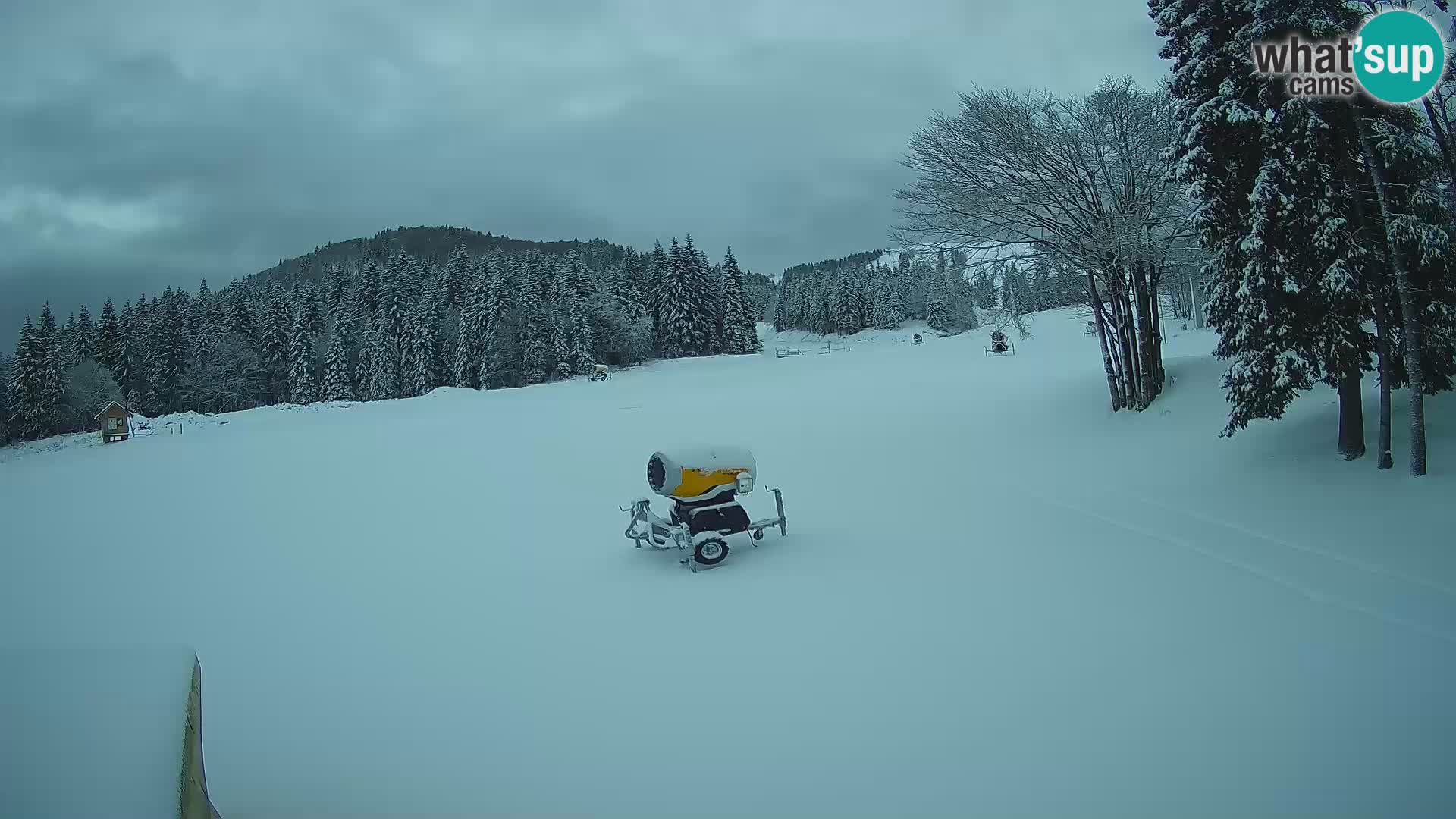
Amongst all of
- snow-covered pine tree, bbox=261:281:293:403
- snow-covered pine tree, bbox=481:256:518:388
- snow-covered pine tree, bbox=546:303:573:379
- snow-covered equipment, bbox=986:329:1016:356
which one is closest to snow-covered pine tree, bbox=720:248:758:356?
snow-covered pine tree, bbox=546:303:573:379

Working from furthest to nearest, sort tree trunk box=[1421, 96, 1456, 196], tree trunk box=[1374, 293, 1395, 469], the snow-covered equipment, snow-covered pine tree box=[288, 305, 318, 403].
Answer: snow-covered pine tree box=[288, 305, 318, 403], the snow-covered equipment, tree trunk box=[1374, 293, 1395, 469], tree trunk box=[1421, 96, 1456, 196]

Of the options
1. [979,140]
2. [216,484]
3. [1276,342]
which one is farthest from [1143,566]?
[216,484]

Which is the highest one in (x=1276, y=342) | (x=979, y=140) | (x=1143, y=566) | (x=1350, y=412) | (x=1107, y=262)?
(x=979, y=140)

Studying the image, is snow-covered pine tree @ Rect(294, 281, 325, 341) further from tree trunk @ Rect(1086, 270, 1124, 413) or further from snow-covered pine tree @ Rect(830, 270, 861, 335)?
tree trunk @ Rect(1086, 270, 1124, 413)

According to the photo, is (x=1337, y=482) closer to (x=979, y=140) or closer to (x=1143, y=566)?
(x=1143, y=566)

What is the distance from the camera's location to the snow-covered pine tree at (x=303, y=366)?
183ft

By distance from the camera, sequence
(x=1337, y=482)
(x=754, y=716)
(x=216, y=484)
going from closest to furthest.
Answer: (x=754, y=716)
(x=1337, y=482)
(x=216, y=484)

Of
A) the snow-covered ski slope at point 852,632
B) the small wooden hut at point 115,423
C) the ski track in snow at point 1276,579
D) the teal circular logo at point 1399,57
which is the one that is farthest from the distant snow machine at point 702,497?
the small wooden hut at point 115,423

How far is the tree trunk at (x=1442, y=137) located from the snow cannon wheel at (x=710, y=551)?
27.2ft

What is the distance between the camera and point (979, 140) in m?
13.3

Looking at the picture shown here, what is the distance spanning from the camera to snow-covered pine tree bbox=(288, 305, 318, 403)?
55875mm

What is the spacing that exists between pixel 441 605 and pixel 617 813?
12.9ft

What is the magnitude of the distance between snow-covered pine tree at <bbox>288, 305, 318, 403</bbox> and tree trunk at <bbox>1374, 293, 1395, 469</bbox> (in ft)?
211

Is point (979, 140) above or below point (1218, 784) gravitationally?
above
